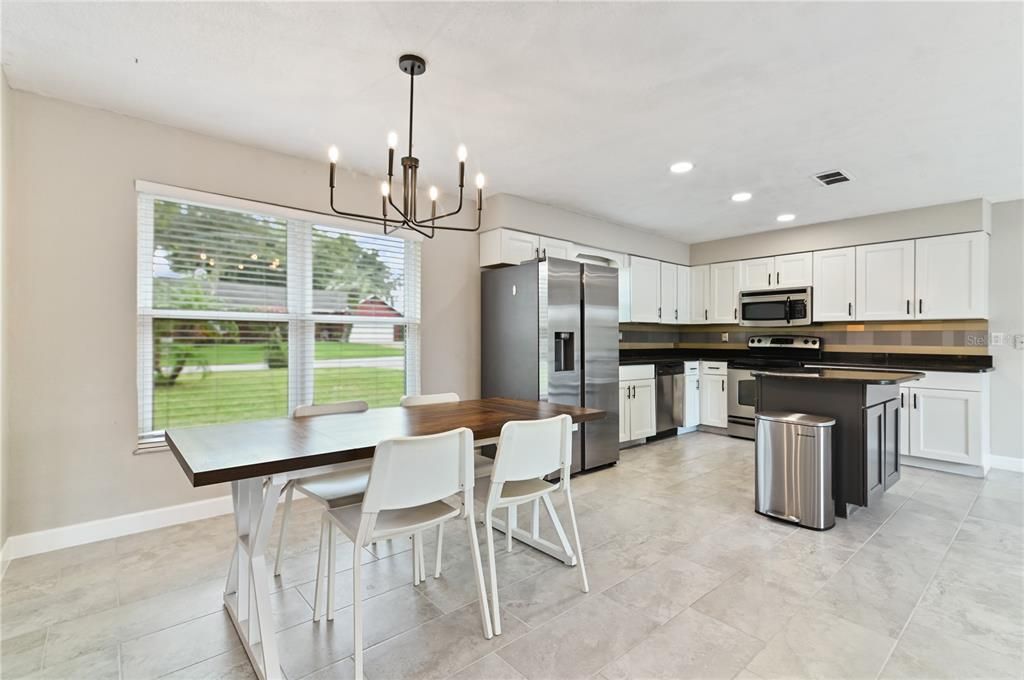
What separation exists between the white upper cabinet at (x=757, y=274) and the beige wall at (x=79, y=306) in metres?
5.35

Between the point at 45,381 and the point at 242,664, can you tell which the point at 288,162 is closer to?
the point at 45,381

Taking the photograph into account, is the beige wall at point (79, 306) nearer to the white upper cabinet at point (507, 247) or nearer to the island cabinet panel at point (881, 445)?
the white upper cabinet at point (507, 247)

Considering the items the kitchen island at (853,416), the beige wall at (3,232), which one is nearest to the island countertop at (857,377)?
the kitchen island at (853,416)

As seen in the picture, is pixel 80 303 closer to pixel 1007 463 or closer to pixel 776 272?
pixel 776 272

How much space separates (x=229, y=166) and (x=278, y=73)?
1125 mm

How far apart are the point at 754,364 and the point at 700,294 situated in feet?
4.08

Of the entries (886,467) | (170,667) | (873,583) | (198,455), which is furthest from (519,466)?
(886,467)

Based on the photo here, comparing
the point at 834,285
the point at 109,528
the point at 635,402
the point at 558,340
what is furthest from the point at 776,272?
the point at 109,528

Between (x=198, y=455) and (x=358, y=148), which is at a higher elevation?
(x=358, y=148)

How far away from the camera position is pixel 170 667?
168 cm

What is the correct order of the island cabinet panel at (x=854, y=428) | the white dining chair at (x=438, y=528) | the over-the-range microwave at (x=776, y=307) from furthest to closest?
the over-the-range microwave at (x=776, y=307) < the island cabinet panel at (x=854, y=428) < the white dining chair at (x=438, y=528)

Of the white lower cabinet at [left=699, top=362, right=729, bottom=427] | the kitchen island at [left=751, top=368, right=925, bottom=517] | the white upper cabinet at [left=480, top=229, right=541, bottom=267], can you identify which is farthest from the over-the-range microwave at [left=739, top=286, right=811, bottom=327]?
the white upper cabinet at [left=480, top=229, right=541, bottom=267]

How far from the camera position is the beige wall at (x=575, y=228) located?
423 centimetres

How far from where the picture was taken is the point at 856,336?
16.8ft
